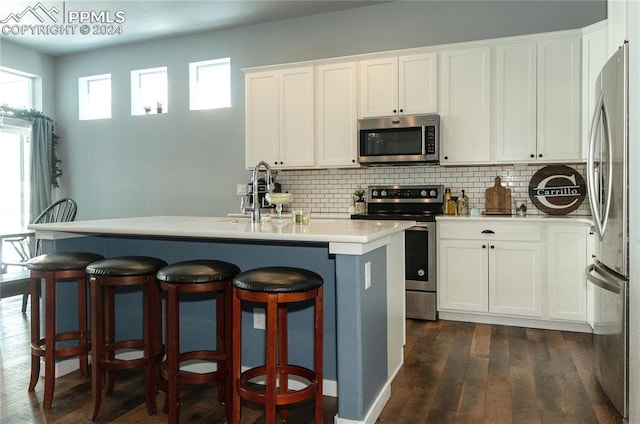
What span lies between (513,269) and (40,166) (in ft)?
19.6

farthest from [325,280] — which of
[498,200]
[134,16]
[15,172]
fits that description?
[15,172]

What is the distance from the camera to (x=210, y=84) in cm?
578

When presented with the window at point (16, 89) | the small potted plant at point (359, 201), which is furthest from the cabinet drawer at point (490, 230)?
the window at point (16, 89)

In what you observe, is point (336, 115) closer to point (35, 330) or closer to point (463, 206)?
point (463, 206)

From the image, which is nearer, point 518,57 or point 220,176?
point 518,57

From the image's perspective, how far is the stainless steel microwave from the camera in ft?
13.8

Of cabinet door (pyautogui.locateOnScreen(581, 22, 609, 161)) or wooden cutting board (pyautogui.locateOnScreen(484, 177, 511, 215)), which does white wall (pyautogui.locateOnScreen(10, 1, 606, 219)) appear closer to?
cabinet door (pyautogui.locateOnScreen(581, 22, 609, 161))

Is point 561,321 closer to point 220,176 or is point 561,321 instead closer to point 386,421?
point 386,421

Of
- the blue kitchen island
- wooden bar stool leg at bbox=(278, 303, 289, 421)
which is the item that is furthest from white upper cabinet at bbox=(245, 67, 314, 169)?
wooden bar stool leg at bbox=(278, 303, 289, 421)

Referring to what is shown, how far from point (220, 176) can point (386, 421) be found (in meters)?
3.95

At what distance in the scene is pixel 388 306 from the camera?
2.59 meters

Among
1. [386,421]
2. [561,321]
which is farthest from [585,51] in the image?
[386,421]

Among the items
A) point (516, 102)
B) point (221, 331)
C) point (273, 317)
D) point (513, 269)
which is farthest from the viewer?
point (516, 102)

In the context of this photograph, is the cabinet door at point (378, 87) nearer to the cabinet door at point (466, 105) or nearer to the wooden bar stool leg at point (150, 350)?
the cabinet door at point (466, 105)
